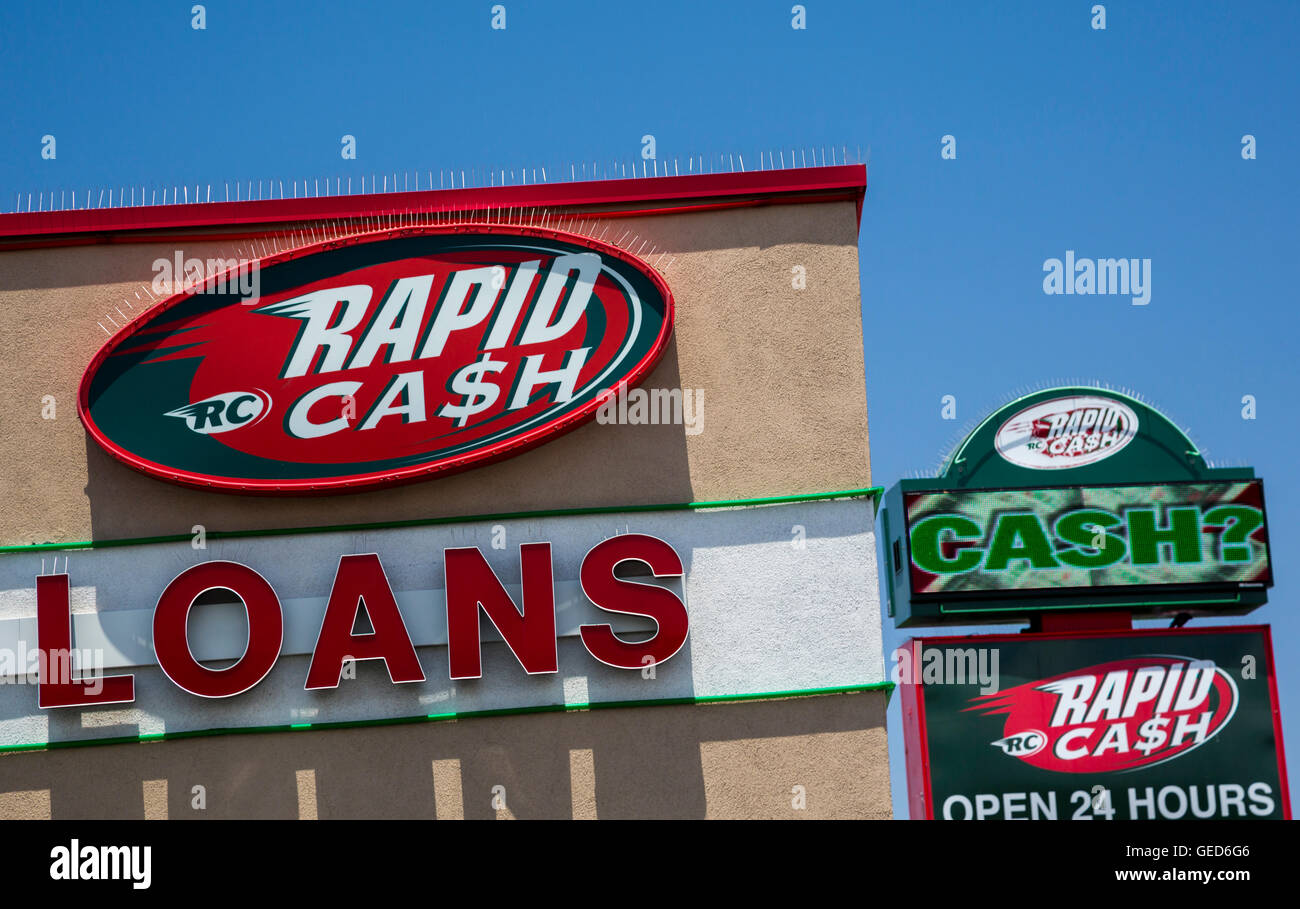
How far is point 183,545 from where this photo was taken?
14.6 meters

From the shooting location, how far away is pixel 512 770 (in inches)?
560

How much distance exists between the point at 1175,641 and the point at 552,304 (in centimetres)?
1012

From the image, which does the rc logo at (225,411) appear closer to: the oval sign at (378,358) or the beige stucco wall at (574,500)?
the oval sign at (378,358)

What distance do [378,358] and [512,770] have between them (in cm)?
456

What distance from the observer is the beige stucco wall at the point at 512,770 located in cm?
1409

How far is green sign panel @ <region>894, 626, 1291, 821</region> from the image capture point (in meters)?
18.7

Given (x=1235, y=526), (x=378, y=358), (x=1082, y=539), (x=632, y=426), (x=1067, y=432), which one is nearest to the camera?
(x=632, y=426)

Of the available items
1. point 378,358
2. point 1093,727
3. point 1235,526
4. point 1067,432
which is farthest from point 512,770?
point 1235,526

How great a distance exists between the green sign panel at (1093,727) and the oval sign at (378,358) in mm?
6956

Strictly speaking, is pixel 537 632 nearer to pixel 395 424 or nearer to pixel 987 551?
pixel 395 424

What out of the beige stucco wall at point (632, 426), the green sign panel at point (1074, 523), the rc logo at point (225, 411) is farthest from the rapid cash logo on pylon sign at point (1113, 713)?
the rc logo at point (225, 411)

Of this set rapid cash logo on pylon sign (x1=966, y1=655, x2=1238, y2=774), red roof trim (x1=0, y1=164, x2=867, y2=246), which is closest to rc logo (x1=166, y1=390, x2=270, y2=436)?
red roof trim (x1=0, y1=164, x2=867, y2=246)

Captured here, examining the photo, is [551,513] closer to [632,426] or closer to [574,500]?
[574,500]

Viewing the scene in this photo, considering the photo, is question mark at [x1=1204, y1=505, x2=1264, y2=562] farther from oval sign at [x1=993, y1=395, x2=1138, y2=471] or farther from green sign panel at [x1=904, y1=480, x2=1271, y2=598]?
oval sign at [x1=993, y1=395, x2=1138, y2=471]
